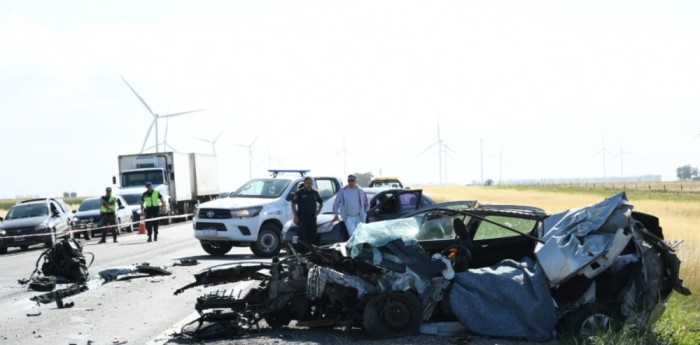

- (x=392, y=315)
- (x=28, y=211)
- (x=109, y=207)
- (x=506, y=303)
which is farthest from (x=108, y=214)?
(x=506, y=303)

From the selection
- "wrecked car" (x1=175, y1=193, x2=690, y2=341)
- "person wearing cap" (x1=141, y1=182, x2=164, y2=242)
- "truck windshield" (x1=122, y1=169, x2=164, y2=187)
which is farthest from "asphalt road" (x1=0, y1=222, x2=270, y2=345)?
"truck windshield" (x1=122, y1=169, x2=164, y2=187)

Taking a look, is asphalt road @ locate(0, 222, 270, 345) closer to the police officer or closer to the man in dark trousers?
the man in dark trousers

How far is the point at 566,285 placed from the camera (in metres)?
9.01

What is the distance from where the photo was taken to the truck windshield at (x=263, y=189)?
69.5 feet

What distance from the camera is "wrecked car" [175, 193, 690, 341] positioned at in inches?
346

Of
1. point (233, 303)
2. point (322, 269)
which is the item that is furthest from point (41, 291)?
point (322, 269)

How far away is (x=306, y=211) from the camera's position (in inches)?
664

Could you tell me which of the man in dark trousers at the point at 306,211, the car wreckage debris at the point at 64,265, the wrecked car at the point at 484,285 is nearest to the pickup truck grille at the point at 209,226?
the man in dark trousers at the point at 306,211

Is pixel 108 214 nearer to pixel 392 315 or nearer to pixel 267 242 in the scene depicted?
pixel 267 242

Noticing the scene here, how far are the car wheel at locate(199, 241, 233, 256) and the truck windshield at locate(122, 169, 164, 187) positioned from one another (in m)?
19.2

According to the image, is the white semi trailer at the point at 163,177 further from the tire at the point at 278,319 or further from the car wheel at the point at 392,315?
the car wheel at the point at 392,315

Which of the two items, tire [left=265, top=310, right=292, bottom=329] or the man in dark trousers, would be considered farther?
the man in dark trousers

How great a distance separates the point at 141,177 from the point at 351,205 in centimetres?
2470

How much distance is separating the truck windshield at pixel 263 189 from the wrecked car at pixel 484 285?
1149 cm
